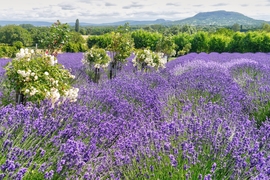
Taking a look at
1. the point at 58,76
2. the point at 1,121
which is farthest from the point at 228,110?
the point at 1,121

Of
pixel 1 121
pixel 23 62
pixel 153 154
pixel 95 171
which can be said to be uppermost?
pixel 23 62

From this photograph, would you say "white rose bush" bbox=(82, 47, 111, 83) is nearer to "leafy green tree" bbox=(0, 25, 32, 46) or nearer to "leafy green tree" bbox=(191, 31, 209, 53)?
"leafy green tree" bbox=(191, 31, 209, 53)

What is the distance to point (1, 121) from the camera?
8.23ft

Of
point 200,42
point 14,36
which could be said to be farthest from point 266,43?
point 14,36

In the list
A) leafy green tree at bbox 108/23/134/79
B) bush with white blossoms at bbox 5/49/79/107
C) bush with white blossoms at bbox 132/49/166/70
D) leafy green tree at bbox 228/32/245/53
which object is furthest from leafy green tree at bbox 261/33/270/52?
bush with white blossoms at bbox 5/49/79/107

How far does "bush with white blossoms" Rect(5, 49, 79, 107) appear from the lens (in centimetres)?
353

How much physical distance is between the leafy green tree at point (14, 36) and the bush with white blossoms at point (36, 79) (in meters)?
39.0

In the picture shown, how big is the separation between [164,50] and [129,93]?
8.51 meters

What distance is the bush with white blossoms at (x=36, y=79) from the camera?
139 inches

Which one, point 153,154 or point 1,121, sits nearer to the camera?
point 153,154

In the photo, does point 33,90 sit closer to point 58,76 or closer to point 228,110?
point 58,76

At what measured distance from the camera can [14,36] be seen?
41.5 m

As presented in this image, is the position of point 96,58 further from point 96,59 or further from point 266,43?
point 266,43

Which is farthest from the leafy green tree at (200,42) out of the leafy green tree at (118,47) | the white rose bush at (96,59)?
the white rose bush at (96,59)
